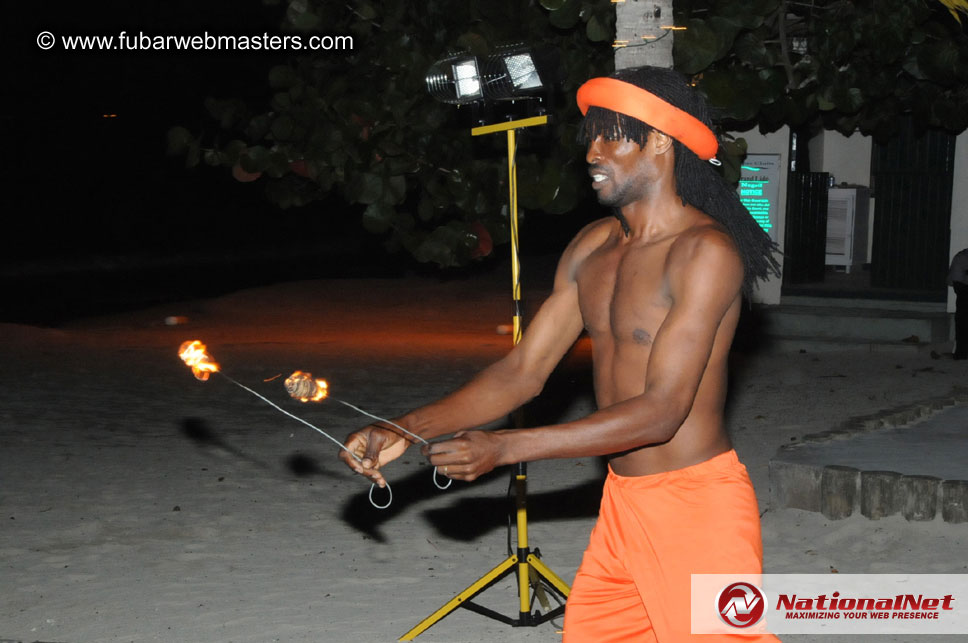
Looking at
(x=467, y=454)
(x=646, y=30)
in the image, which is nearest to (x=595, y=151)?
(x=467, y=454)

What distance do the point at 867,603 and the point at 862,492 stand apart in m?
1.19

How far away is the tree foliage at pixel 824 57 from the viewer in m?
5.60

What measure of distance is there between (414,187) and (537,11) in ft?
4.19

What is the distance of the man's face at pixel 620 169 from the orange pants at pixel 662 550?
2.36 feet

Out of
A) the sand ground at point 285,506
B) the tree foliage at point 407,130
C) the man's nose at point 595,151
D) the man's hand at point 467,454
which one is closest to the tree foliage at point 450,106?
the tree foliage at point 407,130

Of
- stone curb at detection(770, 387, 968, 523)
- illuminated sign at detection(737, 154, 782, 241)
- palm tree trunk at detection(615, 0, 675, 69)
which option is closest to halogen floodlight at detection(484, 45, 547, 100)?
palm tree trunk at detection(615, 0, 675, 69)

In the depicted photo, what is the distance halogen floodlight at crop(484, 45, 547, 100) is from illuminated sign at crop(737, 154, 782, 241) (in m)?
9.98

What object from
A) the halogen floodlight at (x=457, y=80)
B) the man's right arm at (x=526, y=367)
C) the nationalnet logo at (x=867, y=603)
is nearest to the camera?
the man's right arm at (x=526, y=367)

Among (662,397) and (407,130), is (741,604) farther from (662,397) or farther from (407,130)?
(407,130)

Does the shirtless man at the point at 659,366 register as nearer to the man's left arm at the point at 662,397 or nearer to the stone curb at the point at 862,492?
the man's left arm at the point at 662,397

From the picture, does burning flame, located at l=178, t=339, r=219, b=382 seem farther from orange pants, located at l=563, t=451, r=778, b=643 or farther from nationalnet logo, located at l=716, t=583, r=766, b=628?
nationalnet logo, located at l=716, t=583, r=766, b=628

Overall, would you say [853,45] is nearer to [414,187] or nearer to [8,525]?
[414,187]

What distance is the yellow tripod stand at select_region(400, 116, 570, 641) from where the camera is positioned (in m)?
4.82

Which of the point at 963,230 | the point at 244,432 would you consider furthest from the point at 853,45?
the point at 963,230
